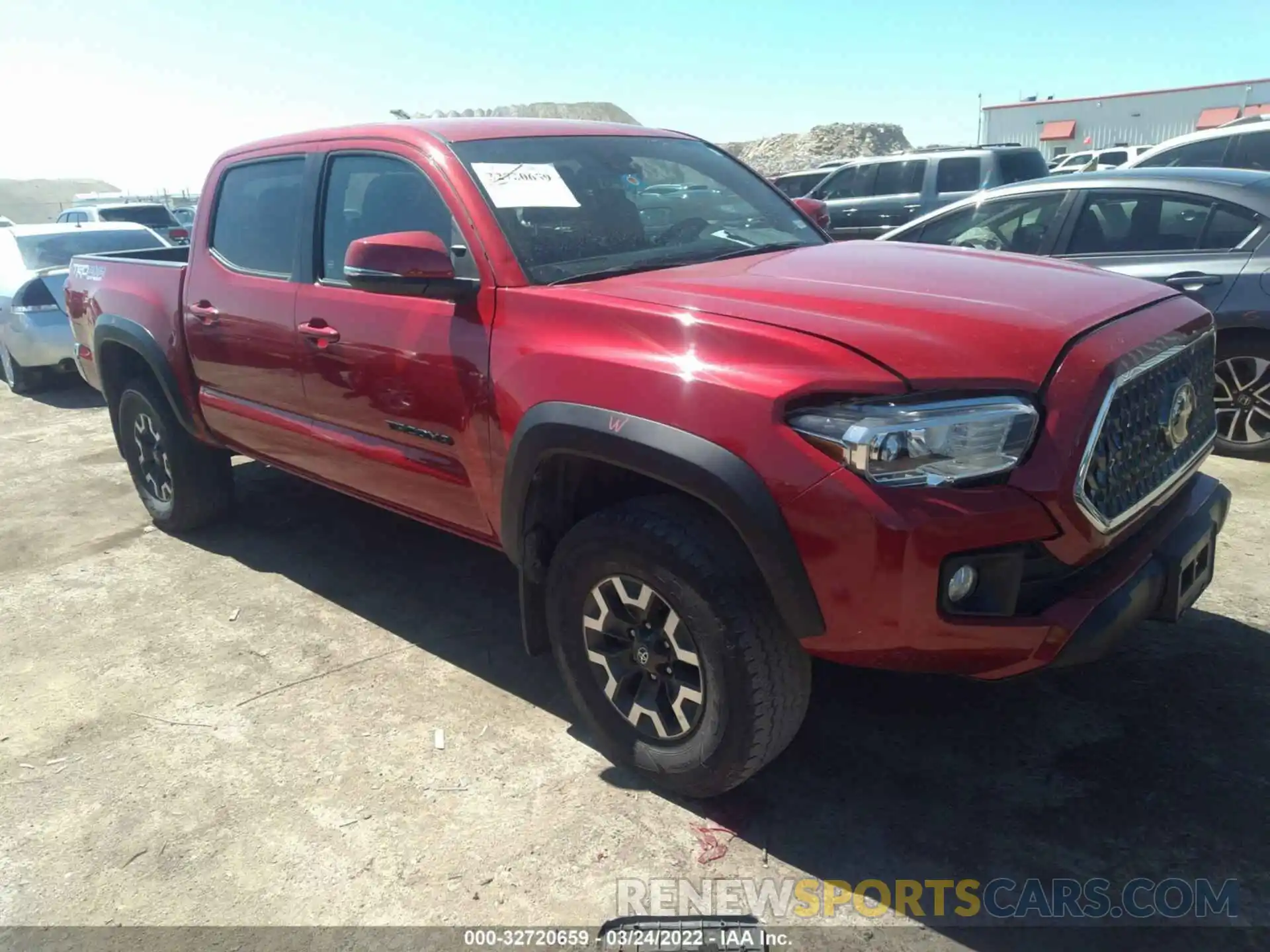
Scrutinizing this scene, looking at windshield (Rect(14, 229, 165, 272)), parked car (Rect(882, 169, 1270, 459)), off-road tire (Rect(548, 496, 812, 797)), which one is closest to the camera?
off-road tire (Rect(548, 496, 812, 797))

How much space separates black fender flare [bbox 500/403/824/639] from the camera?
231 cm

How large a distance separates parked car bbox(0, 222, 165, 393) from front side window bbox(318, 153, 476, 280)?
6.26 meters

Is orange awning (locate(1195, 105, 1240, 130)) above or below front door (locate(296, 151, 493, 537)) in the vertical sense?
above

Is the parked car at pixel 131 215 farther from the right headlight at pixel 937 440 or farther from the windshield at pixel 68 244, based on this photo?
the right headlight at pixel 937 440

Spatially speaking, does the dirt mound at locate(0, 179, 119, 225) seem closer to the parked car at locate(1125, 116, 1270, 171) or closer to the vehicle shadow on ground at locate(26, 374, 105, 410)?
the vehicle shadow on ground at locate(26, 374, 105, 410)

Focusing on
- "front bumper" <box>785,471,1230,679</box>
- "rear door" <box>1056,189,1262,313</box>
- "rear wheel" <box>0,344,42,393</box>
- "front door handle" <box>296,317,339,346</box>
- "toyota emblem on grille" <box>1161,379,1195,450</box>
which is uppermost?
"rear door" <box>1056,189,1262,313</box>

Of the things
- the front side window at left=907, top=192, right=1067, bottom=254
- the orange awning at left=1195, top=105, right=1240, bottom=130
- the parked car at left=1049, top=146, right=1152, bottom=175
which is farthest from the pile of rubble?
the front side window at left=907, top=192, right=1067, bottom=254

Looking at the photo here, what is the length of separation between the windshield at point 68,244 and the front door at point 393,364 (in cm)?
675

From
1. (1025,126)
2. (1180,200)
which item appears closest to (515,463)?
(1180,200)

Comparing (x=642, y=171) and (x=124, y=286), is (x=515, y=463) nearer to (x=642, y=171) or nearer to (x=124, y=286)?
(x=642, y=171)

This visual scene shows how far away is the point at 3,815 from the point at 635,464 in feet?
7.35

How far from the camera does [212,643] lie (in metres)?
4.00

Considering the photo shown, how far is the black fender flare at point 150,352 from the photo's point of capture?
466 centimetres

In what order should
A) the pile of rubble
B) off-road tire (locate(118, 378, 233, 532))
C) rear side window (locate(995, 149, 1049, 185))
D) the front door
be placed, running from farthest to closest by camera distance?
the pile of rubble → rear side window (locate(995, 149, 1049, 185)) → off-road tire (locate(118, 378, 233, 532)) → the front door
